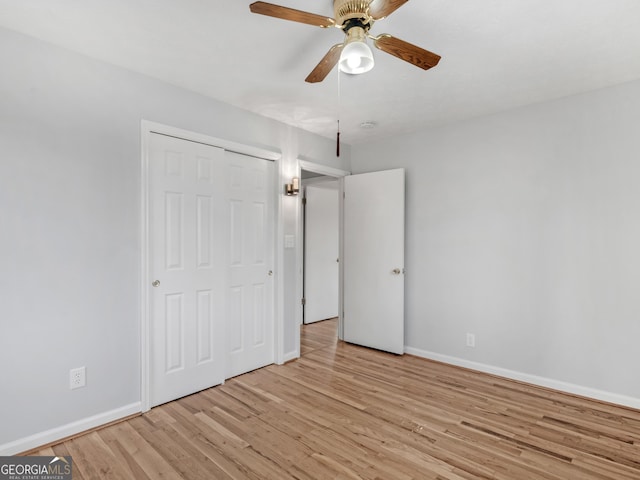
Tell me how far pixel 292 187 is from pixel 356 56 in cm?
208

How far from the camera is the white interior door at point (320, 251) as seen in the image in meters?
5.44

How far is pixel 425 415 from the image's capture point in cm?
258

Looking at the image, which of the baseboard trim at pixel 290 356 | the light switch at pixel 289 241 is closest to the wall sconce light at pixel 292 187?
the light switch at pixel 289 241

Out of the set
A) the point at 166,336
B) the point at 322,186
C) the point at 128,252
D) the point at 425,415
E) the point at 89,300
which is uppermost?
the point at 322,186

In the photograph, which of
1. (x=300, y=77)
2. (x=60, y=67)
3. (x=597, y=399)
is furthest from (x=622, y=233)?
(x=60, y=67)

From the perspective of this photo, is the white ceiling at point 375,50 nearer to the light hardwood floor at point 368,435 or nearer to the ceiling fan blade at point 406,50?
the ceiling fan blade at point 406,50

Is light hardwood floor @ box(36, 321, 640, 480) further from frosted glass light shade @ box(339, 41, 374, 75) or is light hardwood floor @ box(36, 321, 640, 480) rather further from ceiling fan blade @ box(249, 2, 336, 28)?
ceiling fan blade @ box(249, 2, 336, 28)

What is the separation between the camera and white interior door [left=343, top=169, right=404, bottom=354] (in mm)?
3965

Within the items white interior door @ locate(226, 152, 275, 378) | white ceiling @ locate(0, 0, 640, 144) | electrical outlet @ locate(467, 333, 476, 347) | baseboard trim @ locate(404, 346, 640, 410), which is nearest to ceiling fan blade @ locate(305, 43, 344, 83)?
white ceiling @ locate(0, 0, 640, 144)

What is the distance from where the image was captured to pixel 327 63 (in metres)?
1.92

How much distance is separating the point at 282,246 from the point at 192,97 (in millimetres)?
1617

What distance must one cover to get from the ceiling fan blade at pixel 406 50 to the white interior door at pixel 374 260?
2078 millimetres

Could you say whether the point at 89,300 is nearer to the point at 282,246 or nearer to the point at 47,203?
the point at 47,203

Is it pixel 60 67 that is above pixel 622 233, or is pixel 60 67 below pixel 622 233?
above
